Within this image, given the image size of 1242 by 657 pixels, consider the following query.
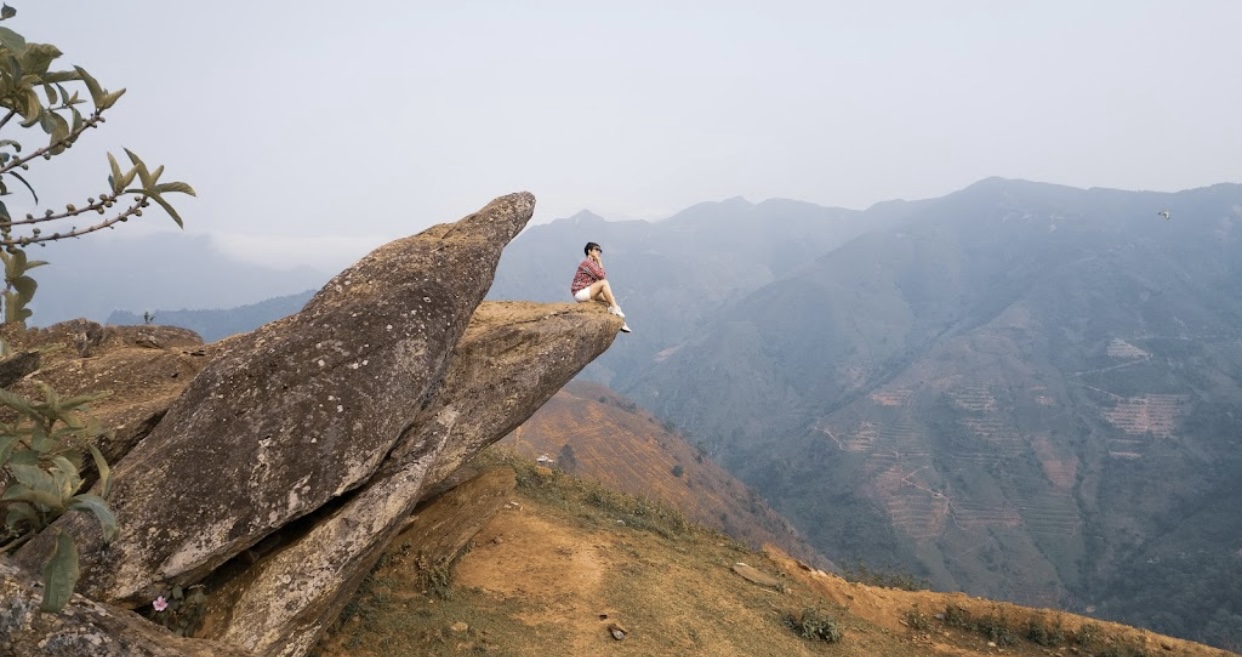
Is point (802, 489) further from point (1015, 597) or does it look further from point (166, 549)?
point (166, 549)

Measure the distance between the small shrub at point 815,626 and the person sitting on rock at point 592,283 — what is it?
7.57m

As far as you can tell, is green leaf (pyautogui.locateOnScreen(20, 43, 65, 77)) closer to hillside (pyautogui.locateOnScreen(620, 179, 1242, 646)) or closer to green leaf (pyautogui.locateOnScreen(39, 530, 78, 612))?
green leaf (pyautogui.locateOnScreen(39, 530, 78, 612))

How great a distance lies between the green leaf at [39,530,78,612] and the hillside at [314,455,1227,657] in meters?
7.36

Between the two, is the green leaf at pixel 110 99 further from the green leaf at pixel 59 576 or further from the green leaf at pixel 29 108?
the green leaf at pixel 59 576

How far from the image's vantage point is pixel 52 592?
117 inches

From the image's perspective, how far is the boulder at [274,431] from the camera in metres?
6.85

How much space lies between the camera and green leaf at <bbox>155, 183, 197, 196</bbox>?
348 centimetres

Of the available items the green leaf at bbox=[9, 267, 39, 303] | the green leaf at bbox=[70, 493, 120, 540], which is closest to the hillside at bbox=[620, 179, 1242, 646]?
the green leaf at bbox=[70, 493, 120, 540]

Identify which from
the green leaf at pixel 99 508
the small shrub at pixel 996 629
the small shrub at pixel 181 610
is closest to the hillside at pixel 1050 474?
the small shrub at pixel 996 629

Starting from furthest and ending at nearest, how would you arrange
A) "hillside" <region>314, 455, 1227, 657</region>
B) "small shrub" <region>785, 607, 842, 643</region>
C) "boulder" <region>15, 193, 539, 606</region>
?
1. "small shrub" <region>785, 607, 842, 643</region>
2. "hillside" <region>314, 455, 1227, 657</region>
3. "boulder" <region>15, 193, 539, 606</region>

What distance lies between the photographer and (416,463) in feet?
30.6

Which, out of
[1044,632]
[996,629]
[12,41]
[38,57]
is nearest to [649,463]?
[996,629]

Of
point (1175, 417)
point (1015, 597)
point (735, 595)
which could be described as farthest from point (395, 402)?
point (1175, 417)

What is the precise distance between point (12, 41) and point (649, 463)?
9315 centimetres
